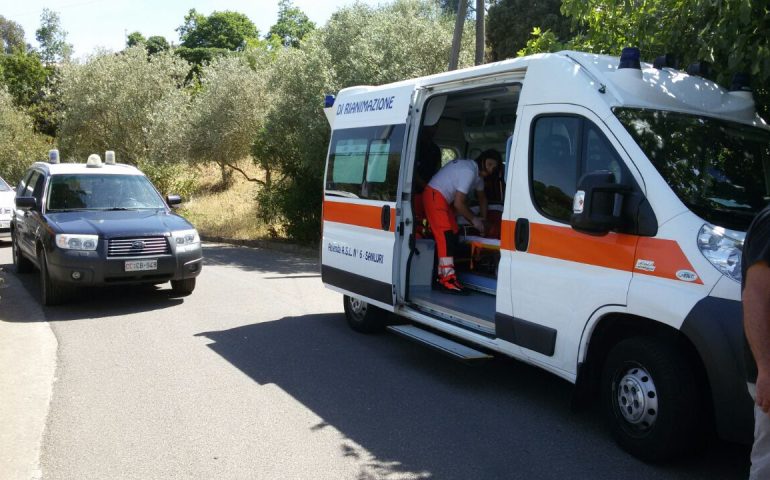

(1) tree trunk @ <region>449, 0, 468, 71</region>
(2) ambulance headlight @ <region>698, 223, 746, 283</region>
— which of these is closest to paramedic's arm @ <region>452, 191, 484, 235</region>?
(2) ambulance headlight @ <region>698, 223, 746, 283</region>

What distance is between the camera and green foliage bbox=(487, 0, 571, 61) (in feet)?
91.9

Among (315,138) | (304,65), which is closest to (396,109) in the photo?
(315,138)

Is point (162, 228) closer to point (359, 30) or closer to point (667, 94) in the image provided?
point (667, 94)

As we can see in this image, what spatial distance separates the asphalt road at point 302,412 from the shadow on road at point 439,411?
0.01m

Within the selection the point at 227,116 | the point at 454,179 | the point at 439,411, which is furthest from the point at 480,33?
the point at 439,411

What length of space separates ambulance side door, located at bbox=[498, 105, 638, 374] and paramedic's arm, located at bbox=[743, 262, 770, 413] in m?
1.61

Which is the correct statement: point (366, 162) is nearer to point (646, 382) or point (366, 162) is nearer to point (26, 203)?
point (646, 382)

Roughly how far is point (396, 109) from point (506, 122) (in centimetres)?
180

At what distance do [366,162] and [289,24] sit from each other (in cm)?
7494

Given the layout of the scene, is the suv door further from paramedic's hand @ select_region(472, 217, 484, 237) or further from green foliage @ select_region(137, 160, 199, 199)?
green foliage @ select_region(137, 160, 199, 199)

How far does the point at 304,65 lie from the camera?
17281 mm

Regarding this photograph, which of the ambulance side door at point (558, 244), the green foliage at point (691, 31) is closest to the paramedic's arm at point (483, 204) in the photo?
the green foliage at point (691, 31)

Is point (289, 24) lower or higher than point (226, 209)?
higher

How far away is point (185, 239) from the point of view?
9.30 meters
